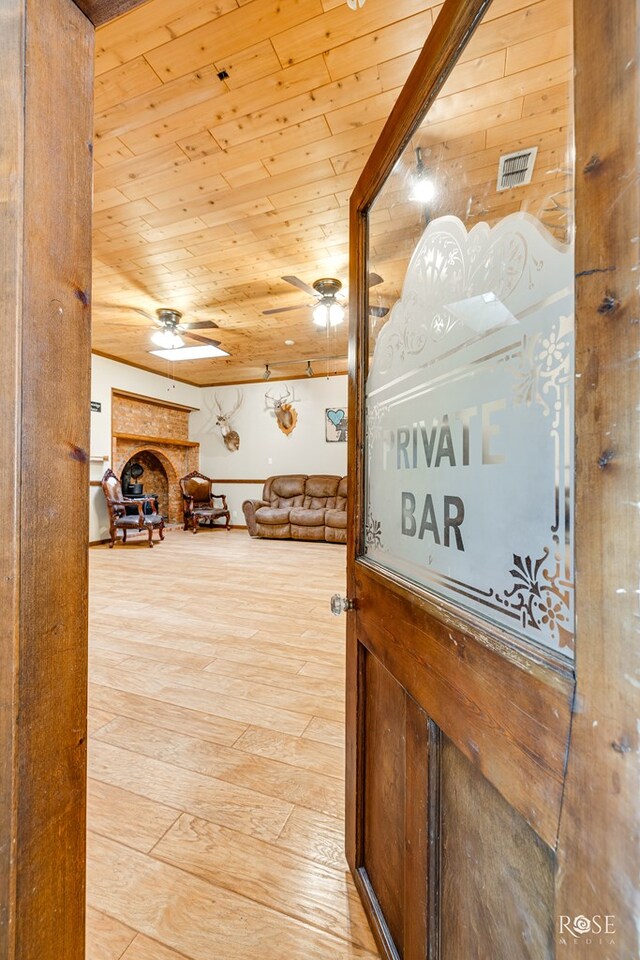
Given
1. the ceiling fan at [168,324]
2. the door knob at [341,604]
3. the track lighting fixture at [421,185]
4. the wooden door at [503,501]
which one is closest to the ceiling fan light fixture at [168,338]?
the ceiling fan at [168,324]

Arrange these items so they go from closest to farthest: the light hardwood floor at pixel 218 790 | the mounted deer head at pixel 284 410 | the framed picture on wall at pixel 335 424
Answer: the light hardwood floor at pixel 218 790
the framed picture on wall at pixel 335 424
the mounted deer head at pixel 284 410

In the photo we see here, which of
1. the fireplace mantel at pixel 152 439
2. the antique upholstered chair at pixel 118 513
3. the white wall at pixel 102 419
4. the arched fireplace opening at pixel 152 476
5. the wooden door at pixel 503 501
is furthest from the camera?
the arched fireplace opening at pixel 152 476

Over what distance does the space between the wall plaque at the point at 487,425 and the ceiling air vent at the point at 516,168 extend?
0.05m

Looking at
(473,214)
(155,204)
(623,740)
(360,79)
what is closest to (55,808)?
(623,740)

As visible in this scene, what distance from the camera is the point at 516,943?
487mm

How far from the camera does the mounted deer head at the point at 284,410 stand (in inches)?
287

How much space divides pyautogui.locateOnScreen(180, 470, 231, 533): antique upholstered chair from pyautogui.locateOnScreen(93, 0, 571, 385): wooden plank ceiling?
3.80 m

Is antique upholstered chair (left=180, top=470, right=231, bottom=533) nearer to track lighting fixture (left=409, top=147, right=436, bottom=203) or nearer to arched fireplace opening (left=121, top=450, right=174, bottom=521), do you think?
arched fireplace opening (left=121, top=450, right=174, bottom=521)

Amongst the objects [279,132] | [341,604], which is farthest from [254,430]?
[341,604]

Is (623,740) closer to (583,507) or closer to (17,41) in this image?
(583,507)

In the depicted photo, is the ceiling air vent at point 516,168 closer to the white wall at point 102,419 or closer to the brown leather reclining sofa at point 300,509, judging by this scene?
the brown leather reclining sofa at point 300,509

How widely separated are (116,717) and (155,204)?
308 centimetres

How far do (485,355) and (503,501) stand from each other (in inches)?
8.8

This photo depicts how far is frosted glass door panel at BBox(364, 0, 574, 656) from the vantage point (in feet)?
1.48
